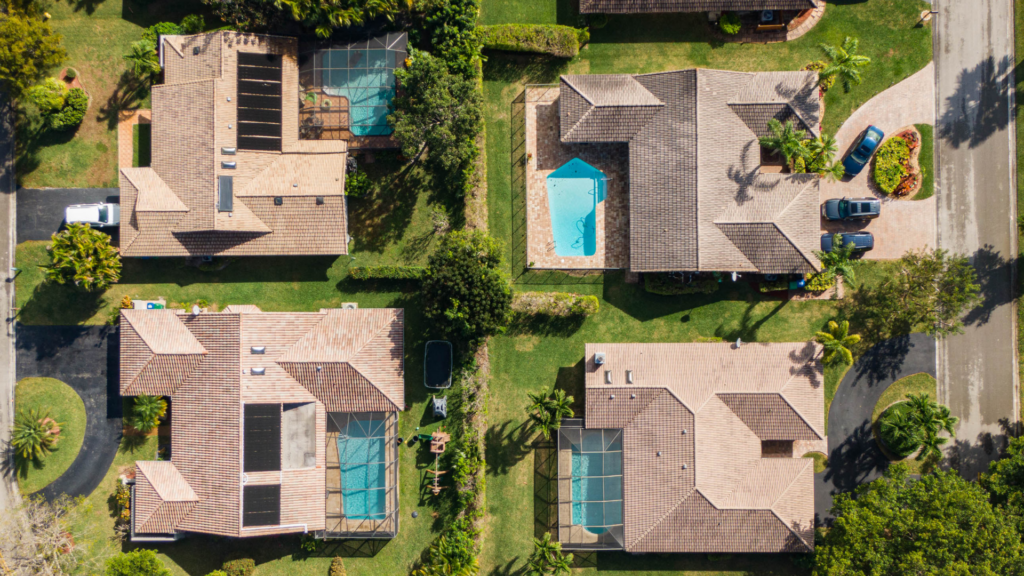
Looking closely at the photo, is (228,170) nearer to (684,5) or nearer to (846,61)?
(684,5)

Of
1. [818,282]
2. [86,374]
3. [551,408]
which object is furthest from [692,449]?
[86,374]

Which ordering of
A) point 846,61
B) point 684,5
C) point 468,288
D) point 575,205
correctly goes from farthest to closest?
point 575,205
point 684,5
point 846,61
point 468,288

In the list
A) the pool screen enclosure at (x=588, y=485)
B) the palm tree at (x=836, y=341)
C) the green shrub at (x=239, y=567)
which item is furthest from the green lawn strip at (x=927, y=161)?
the green shrub at (x=239, y=567)

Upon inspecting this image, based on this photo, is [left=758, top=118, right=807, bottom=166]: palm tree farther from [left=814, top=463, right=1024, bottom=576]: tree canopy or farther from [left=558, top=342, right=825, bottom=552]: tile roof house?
[left=814, top=463, right=1024, bottom=576]: tree canopy

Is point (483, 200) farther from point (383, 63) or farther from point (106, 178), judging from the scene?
point (106, 178)

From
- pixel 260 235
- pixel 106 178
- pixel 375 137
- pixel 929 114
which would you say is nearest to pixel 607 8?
pixel 375 137

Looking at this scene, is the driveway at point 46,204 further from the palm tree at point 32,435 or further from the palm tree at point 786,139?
the palm tree at point 786,139

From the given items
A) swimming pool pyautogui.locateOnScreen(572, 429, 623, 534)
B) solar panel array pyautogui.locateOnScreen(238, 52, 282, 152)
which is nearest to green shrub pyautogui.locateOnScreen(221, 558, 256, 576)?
swimming pool pyautogui.locateOnScreen(572, 429, 623, 534)
